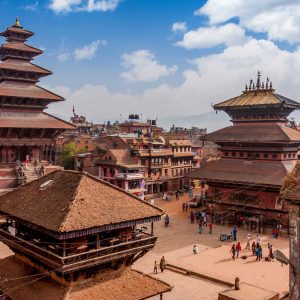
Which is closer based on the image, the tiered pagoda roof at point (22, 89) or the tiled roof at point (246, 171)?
the tiered pagoda roof at point (22, 89)

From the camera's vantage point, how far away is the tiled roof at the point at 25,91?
38844 mm

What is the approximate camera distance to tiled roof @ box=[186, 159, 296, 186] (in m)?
40.2

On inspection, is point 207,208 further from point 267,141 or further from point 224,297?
point 224,297

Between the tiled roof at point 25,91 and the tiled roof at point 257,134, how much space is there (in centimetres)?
1833

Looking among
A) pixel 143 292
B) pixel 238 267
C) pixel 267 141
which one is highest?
pixel 267 141

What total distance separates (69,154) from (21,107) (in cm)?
3218

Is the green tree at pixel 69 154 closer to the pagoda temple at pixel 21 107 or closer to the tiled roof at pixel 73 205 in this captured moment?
the pagoda temple at pixel 21 107

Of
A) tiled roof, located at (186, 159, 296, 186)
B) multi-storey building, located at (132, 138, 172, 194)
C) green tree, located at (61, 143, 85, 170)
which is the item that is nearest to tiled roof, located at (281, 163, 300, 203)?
tiled roof, located at (186, 159, 296, 186)

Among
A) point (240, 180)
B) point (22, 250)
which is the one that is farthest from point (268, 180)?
point (22, 250)

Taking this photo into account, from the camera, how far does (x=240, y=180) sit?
1636 inches

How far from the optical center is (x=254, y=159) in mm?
44125

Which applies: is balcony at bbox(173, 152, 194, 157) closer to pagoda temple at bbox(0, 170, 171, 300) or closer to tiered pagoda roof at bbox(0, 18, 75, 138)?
tiered pagoda roof at bbox(0, 18, 75, 138)

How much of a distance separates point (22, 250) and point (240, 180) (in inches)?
1126

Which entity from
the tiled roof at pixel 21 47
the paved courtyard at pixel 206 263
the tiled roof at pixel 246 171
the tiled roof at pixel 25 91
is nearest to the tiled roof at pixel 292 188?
the paved courtyard at pixel 206 263
